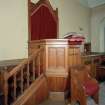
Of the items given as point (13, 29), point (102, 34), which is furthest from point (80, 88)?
point (102, 34)

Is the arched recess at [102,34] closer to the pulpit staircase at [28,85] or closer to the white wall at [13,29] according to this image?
the white wall at [13,29]

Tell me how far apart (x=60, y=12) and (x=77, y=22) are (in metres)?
1.15

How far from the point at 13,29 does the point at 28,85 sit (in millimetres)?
1737

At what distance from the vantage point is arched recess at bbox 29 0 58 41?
16.3 ft

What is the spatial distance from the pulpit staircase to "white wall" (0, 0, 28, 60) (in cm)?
94

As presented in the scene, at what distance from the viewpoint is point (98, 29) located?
7.59m

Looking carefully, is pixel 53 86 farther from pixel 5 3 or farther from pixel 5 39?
pixel 5 3

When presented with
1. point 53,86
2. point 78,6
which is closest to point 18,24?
point 53,86

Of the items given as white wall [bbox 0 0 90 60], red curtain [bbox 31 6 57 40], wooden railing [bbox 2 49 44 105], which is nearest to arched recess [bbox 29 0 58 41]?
red curtain [bbox 31 6 57 40]

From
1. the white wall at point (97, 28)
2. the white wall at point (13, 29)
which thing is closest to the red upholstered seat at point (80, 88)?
the white wall at point (13, 29)

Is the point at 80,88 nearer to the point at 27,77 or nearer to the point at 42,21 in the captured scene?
the point at 27,77

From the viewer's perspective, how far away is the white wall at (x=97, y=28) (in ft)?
24.7

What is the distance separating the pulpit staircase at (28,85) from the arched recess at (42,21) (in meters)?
1.36

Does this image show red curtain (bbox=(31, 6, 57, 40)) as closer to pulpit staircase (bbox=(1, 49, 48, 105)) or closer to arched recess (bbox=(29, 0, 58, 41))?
arched recess (bbox=(29, 0, 58, 41))
